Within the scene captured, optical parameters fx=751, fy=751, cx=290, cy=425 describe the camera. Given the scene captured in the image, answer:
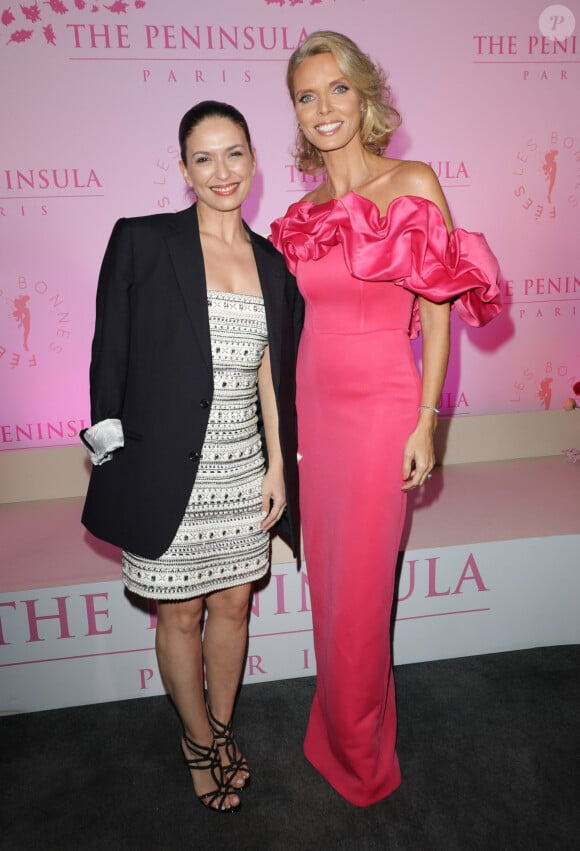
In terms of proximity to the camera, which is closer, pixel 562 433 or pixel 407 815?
pixel 407 815

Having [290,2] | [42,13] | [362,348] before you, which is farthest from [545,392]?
[42,13]

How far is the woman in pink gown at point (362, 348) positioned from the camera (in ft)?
6.42

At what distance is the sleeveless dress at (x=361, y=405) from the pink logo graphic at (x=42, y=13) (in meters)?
1.89

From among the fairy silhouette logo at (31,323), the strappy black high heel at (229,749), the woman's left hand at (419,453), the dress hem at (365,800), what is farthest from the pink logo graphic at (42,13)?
the dress hem at (365,800)

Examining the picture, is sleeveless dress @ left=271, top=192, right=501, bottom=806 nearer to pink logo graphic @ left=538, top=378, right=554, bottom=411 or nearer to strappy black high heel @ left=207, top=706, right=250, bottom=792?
strappy black high heel @ left=207, top=706, right=250, bottom=792

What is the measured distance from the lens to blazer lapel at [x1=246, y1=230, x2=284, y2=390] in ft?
6.44

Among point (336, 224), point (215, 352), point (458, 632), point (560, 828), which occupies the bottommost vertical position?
point (560, 828)

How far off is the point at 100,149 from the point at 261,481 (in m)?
2.13

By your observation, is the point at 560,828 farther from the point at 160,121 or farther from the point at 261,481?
the point at 160,121

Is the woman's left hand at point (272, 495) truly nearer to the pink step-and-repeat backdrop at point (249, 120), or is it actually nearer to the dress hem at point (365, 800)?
the dress hem at point (365, 800)

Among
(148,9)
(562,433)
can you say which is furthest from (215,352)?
(562,433)

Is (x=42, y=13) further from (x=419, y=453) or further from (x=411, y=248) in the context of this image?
(x=419, y=453)

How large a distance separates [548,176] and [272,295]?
2519mm

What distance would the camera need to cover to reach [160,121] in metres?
3.48
